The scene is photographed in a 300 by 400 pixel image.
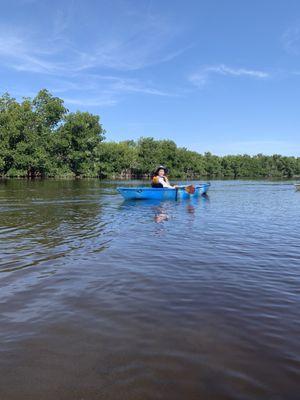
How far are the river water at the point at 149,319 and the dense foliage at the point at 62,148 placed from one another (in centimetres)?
6055

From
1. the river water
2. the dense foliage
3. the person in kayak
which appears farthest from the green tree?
the river water

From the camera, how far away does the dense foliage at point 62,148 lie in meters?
67.7

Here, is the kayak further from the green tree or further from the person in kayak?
the green tree

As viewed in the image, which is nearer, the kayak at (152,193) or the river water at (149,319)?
the river water at (149,319)

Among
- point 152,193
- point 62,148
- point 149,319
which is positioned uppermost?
point 62,148

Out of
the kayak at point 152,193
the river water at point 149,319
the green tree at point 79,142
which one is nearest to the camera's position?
the river water at point 149,319

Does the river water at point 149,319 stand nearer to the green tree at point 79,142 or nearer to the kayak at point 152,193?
the kayak at point 152,193

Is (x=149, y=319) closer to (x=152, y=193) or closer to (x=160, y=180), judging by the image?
(x=152, y=193)

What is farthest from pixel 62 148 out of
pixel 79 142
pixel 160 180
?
pixel 160 180

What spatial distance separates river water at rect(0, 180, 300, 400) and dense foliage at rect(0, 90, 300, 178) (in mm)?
60554

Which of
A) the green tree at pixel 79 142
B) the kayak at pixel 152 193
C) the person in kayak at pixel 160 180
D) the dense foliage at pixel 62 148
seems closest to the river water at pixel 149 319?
the kayak at pixel 152 193

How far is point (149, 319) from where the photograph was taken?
5.33m

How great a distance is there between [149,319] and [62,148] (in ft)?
261

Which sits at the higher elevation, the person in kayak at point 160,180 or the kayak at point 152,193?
the person in kayak at point 160,180
